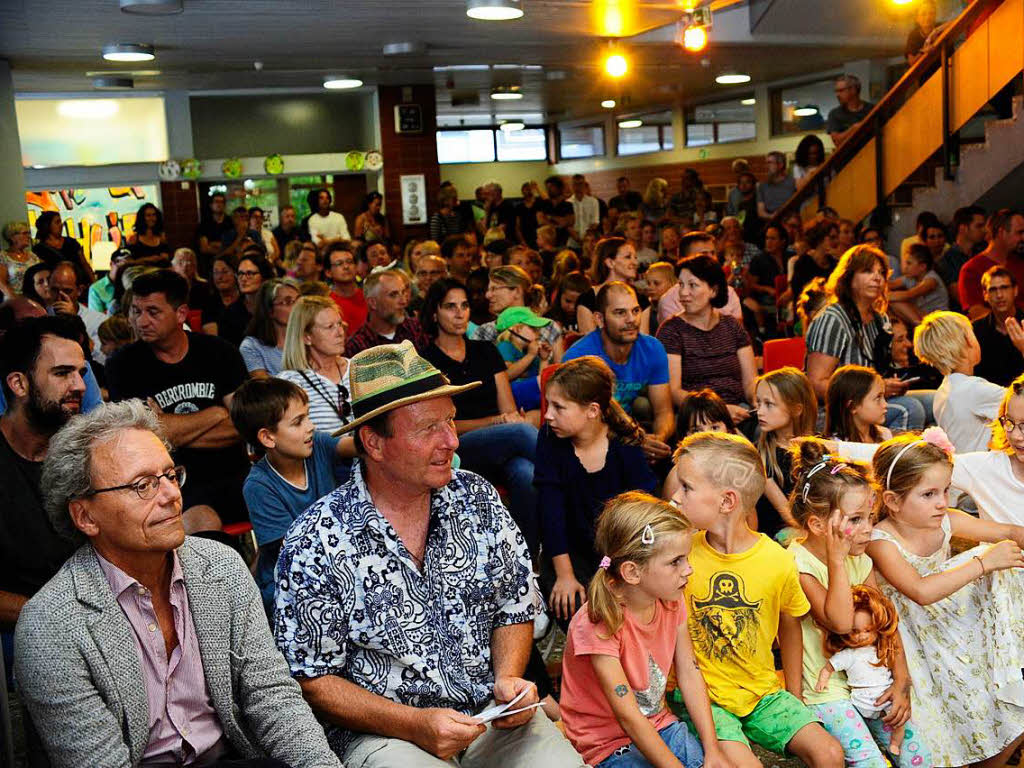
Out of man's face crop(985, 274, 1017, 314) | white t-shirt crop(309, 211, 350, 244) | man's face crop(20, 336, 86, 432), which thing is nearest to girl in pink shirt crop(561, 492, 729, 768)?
man's face crop(20, 336, 86, 432)

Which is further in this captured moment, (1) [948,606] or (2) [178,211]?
(2) [178,211]

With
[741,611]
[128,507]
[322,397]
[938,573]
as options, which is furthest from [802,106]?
[128,507]

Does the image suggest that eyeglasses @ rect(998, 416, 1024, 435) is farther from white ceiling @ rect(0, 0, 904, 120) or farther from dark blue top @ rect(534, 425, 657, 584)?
white ceiling @ rect(0, 0, 904, 120)

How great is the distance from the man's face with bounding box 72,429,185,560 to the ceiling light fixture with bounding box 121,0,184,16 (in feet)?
19.1

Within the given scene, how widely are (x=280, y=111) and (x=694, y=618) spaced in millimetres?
13920

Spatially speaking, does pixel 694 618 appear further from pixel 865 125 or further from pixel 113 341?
pixel 865 125

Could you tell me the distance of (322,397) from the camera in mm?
4461

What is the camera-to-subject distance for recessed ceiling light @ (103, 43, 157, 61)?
937 cm

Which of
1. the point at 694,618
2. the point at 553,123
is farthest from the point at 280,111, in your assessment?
the point at 694,618

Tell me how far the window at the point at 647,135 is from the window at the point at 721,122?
60 centimetres

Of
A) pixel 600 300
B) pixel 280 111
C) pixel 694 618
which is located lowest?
pixel 694 618

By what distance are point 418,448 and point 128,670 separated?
740 mm

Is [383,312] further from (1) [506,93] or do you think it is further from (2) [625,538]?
(1) [506,93]

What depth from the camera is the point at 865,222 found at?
1061 cm
